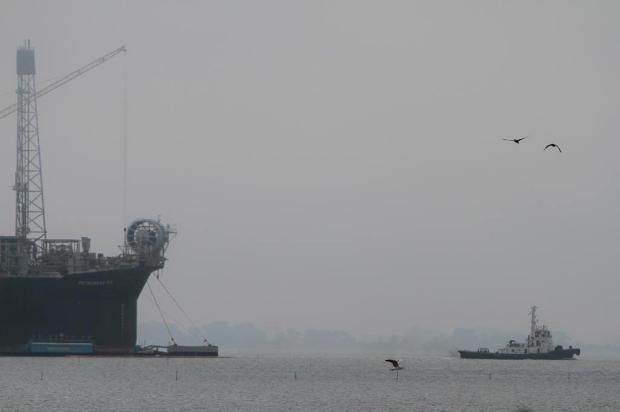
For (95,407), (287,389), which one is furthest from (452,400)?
Answer: (95,407)

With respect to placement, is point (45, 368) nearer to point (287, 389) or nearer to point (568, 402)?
point (287, 389)

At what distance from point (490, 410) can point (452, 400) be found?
1274cm

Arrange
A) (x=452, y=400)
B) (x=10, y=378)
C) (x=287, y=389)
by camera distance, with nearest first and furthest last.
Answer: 1. (x=452, y=400)
2. (x=287, y=389)
3. (x=10, y=378)

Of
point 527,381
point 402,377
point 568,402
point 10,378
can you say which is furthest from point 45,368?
point 568,402

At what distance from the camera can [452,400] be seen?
145000 millimetres

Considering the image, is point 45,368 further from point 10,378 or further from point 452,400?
point 452,400

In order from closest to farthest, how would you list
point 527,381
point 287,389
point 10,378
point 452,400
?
point 452,400
point 287,389
point 10,378
point 527,381

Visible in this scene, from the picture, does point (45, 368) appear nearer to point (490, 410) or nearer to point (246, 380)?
point (246, 380)

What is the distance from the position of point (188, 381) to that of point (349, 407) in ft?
146

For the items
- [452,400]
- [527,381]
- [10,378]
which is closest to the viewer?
[452,400]

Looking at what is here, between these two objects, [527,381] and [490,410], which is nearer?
[490,410]

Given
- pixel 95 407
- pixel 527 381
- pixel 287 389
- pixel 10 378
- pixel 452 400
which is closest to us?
pixel 95 407

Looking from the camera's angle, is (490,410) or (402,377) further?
(402,377)

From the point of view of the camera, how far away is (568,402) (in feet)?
481
